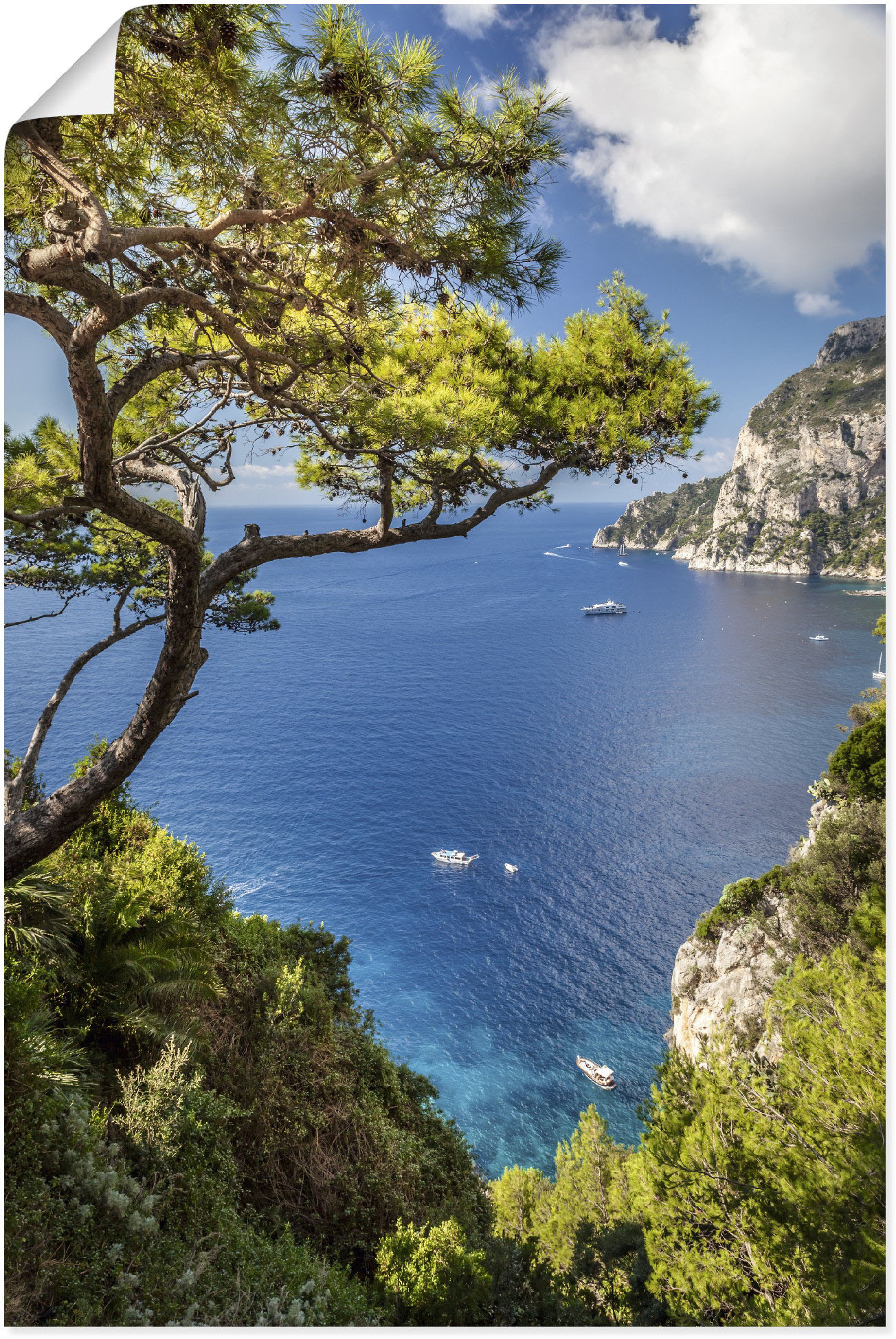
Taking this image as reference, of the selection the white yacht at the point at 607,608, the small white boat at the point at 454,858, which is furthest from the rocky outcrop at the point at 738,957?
the white yacht at the point at 607,608

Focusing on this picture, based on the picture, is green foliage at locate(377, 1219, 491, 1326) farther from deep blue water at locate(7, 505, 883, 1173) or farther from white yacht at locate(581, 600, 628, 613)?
white yacht at locate(581, 600, 628, 613)

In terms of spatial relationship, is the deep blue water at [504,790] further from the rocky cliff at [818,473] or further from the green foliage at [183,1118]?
the green foliage at [183,1118]

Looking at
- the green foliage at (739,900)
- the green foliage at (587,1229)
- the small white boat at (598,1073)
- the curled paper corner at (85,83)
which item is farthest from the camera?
the small white boat at (598,1073)

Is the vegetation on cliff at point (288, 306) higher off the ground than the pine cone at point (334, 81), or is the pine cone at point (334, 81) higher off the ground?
the pine cone at point (334, 81)

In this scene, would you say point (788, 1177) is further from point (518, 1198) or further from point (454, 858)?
point (454, 858)

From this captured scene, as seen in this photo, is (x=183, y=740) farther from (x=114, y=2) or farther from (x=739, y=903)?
(x=114, y=2)

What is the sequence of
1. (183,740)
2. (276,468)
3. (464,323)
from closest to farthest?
(464,323) → (276,468) → (183,740)

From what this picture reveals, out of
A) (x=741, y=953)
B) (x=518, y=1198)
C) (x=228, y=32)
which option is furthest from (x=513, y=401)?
(x=741, y=953)

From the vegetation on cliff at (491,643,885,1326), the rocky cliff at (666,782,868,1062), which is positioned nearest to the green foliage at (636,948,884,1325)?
the vegetation on cliff at (491,643,885,1326)

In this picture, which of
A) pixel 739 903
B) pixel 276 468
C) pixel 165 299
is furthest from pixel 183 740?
pixel 165 299
